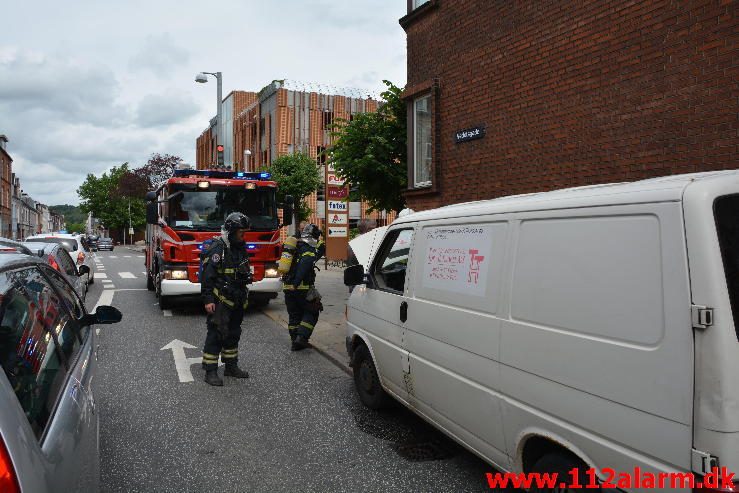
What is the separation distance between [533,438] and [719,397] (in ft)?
3.60

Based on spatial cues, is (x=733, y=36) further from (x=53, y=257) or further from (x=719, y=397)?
(x=53, y=257)

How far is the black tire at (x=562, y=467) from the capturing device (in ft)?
8.33

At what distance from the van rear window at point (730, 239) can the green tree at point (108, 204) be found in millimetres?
79087

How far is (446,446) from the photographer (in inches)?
171

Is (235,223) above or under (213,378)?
above

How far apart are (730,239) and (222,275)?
5039mm

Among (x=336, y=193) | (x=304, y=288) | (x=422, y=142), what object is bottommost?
(x=304, y=288)

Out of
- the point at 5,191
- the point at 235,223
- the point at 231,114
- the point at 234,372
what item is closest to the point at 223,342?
the point at 234,372

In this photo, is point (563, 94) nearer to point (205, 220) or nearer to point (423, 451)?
point (423, 451)

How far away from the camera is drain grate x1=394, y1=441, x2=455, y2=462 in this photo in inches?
162

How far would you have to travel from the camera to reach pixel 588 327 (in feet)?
8.17

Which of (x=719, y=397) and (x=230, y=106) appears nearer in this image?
(x=719, y=397)

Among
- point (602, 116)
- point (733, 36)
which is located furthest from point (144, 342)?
point (733, 36)

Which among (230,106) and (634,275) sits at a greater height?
(230,106)
